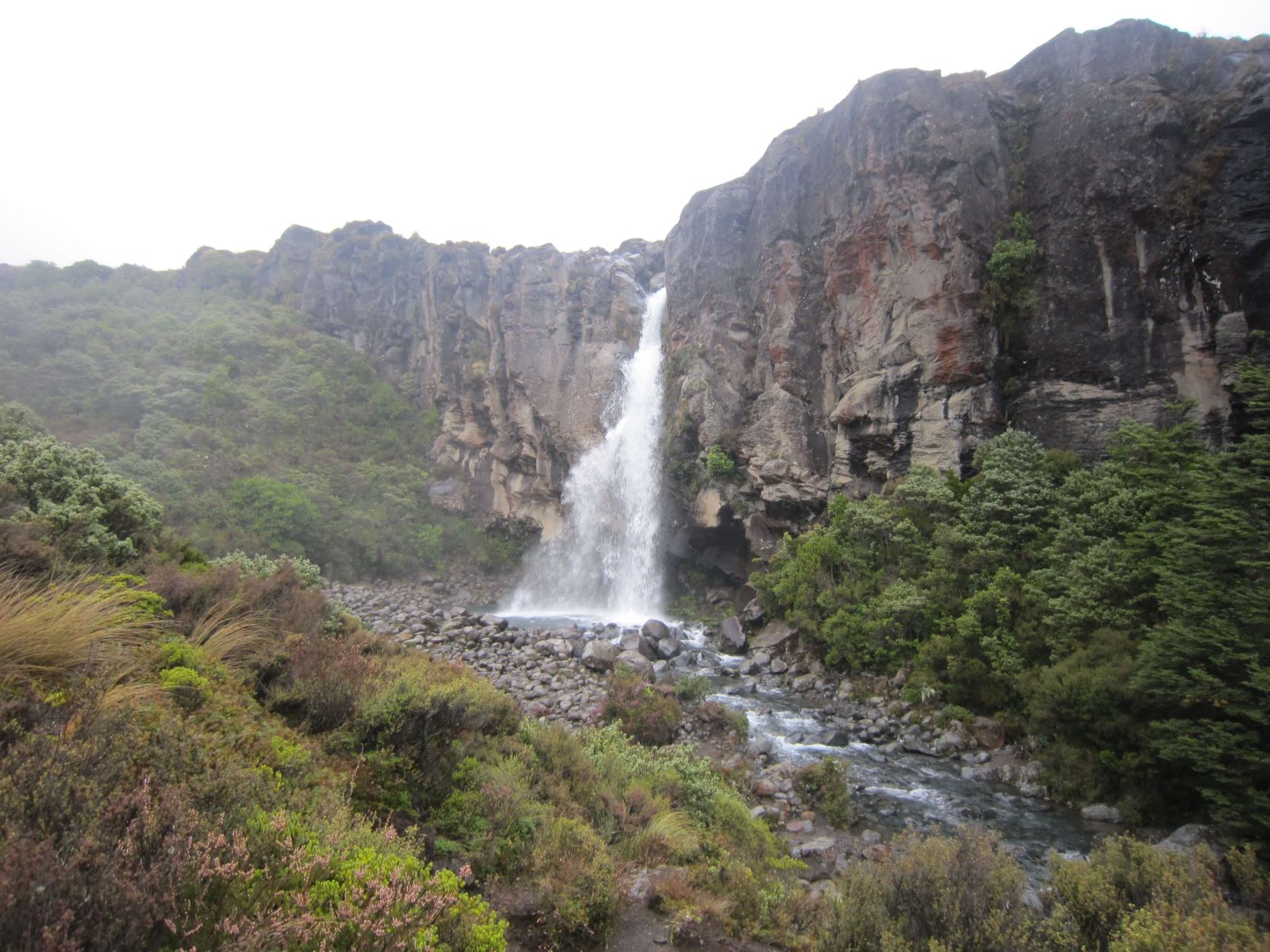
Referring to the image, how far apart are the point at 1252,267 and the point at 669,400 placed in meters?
20.2

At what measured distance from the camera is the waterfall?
92.0 feet

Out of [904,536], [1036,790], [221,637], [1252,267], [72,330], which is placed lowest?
[1036,790]

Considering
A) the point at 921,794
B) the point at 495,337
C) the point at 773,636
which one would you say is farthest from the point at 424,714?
the point at 495,337

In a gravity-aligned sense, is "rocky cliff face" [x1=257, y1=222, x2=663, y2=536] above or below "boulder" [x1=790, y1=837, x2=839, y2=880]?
above

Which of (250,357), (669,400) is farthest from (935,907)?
(250,357)

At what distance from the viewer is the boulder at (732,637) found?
65.0 ft

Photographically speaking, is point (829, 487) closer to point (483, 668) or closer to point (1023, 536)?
point (1023, 536)

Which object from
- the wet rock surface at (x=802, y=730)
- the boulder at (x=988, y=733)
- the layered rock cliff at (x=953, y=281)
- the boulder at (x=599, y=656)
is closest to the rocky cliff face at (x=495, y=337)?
the layered rock cliff at (x=953, y=281)

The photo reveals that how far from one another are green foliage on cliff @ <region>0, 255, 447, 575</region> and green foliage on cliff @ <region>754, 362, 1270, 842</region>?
78.8ft

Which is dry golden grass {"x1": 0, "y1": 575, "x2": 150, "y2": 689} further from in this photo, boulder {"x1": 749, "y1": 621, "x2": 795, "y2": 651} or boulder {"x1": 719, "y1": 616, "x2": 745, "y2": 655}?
boulder {"x1": 719, "y1": 616, "x2": 745, "y2": 655}

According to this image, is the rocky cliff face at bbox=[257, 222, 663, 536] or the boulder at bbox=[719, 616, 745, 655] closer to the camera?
the boulder at bbox=[719, 616, 745, 655]

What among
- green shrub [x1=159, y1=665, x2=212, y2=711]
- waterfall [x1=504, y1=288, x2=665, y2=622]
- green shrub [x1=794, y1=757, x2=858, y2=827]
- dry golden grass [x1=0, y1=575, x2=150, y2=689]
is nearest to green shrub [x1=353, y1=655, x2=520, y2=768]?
green shrub [x1=159, y1=665, x2=212, y2=711]

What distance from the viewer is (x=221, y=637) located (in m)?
6.17

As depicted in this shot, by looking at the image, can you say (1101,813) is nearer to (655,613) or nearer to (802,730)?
(802,730)
